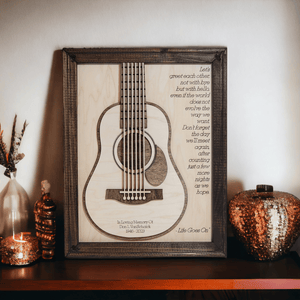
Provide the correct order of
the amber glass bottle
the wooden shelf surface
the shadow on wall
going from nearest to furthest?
the wooden shelf surface
the amber glass bottle
the shadow on wall

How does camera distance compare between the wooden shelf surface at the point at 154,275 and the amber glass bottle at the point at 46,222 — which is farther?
the amber glass bottle at the point at 46,222

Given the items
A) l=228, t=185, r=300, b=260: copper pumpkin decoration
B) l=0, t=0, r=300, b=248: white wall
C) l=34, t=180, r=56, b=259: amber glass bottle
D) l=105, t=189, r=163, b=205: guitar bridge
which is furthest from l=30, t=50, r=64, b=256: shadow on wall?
l=228, t=185, r=300, b=260: copper pumpkin decoration

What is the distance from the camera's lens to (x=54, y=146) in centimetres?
110

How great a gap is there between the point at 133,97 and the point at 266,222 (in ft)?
2.06

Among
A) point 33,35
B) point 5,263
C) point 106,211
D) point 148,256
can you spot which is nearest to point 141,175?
point 106,211

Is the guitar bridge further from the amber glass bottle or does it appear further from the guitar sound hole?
the amber glass bottle

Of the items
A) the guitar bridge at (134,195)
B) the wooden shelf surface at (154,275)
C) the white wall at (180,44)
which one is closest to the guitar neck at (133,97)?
the white wall at (180,44)

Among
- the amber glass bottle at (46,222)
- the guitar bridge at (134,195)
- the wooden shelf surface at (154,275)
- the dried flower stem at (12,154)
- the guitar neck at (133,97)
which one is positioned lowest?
the wooden shelf surface at (154,275)

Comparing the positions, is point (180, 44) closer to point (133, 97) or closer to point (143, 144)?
point (133, 97)

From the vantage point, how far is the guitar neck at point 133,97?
3.31 ft

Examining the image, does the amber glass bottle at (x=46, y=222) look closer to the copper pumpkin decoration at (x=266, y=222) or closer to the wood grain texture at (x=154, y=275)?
the wood grain texture at (x=154, y=275)

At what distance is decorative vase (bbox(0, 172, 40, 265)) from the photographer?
3.07 ft

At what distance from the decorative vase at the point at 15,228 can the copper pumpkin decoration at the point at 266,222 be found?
2.36 ft
